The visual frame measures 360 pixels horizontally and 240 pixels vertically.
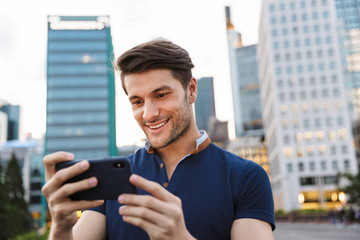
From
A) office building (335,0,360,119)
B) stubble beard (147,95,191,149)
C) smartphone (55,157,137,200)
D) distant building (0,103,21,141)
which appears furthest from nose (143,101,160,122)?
distant building (0,103,21,141)

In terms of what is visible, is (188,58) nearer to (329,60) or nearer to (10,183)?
(10,183)

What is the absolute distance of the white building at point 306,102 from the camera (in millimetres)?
77312

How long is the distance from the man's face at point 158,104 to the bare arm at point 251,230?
70 centimetres

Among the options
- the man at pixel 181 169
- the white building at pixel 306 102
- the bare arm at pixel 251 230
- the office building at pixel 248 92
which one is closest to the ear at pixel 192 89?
the man at pixel 181 169

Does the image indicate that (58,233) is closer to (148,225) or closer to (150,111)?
(148,225)

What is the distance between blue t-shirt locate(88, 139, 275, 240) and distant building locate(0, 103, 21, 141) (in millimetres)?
203813

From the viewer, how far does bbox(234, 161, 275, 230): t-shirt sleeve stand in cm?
228

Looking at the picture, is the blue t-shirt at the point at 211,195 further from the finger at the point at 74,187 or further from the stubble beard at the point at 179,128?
the finger at the point at 74,187

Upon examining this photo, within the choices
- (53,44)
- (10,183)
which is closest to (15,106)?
(53,44)

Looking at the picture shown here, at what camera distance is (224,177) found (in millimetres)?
2445

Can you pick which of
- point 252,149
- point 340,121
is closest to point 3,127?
point 252,149

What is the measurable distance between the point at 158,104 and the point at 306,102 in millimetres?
85572

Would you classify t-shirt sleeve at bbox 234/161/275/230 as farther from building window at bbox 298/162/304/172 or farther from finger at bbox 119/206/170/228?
building window at bbox 298/162/304/172

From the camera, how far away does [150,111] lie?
238 cm
